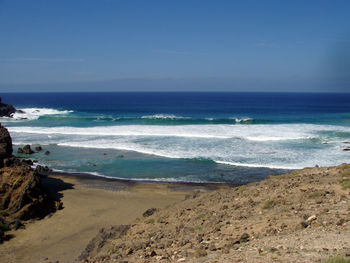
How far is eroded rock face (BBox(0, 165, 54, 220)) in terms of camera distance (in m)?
13.4

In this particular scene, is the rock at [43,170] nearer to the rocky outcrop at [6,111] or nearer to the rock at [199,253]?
the rock at [199,253]

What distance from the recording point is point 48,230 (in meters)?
12.4

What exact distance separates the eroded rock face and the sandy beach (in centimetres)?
56

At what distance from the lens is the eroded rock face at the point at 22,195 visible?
43.8 ft

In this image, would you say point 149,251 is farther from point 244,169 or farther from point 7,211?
point 244,169

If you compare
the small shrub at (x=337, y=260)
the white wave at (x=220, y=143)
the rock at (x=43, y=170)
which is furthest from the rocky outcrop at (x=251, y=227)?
the rock at (x=43, y=170)

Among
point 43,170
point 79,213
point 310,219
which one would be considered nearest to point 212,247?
point 310,219

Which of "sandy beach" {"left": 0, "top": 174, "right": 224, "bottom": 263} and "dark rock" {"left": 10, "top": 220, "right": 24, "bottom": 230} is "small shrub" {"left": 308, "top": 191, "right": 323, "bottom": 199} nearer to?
"sandy beach" {"left": 0, "top": 174, "right": 224, "bottom": 263}

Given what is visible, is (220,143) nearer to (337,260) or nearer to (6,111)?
(337,260)

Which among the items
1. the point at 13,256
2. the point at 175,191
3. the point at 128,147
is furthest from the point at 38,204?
the point at 128,147

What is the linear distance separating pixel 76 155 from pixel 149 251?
67.0 ft

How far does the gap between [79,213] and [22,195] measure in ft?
8.10

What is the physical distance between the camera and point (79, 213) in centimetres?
1416

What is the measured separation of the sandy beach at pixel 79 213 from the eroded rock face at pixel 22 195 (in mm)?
564
